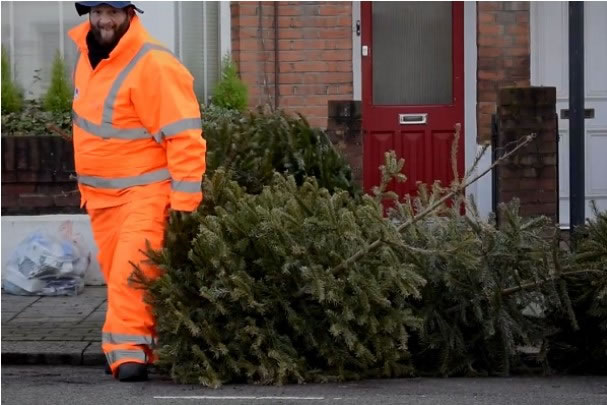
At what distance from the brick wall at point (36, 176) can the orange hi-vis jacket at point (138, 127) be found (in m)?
3.50

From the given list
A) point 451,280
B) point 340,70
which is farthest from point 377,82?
point 451,280

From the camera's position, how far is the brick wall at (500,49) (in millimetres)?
11922

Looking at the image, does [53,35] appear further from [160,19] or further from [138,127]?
[138,127]

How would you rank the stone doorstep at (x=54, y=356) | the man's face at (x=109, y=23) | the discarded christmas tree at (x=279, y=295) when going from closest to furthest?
the discarded christmas tree at (x=279, y=295) < the man's face at (x=109, y=23) < the stone doorstep at (x=54, y=356)

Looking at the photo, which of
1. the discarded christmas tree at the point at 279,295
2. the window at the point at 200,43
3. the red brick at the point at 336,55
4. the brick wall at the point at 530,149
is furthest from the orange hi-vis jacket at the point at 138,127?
the red brick at the point at 336,55

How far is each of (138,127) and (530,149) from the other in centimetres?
396

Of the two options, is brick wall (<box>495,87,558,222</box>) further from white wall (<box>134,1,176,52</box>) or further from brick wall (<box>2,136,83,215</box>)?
brick wall (<box>2,136,83,215</box>)

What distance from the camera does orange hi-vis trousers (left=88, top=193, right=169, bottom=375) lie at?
705 cm

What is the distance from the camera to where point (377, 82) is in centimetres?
1230

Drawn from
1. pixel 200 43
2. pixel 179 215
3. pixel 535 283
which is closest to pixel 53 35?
pixel 200 43

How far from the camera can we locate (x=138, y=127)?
23.5ft

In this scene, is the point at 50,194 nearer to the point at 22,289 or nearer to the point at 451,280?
the point at 22,289

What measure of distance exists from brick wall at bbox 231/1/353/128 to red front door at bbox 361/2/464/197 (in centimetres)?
43

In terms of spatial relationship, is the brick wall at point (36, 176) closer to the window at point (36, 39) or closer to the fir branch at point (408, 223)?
the window at point (36, 39)
